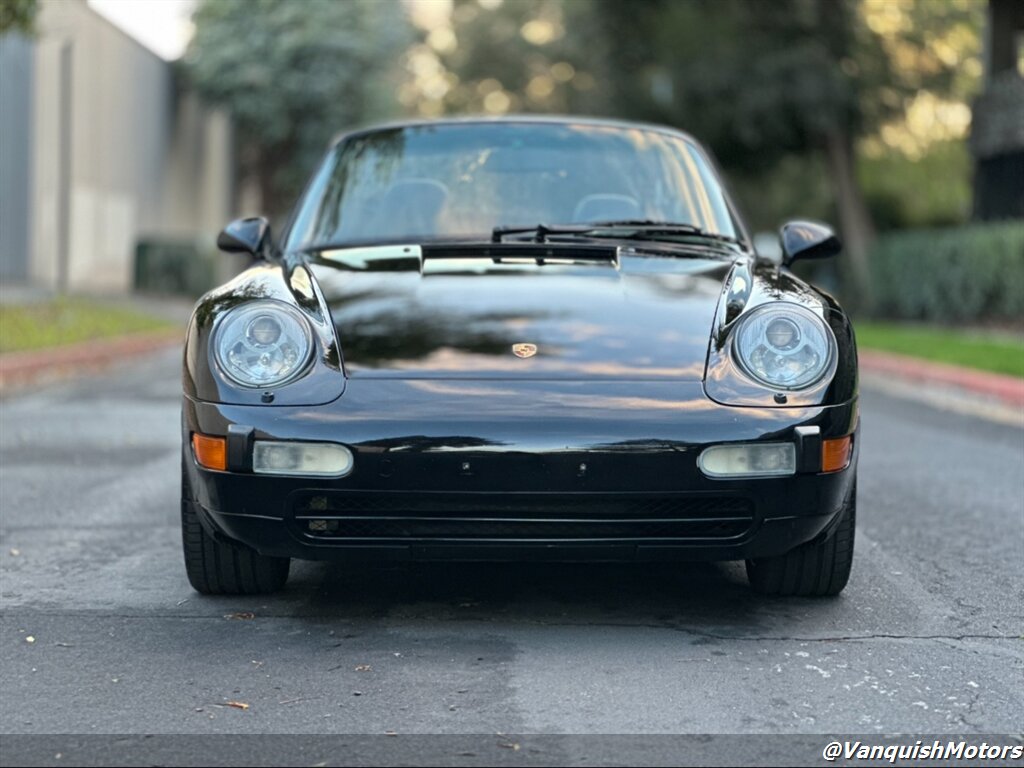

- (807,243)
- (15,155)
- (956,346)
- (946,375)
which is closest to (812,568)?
(807,243)

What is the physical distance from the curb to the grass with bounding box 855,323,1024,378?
6909 millimetres

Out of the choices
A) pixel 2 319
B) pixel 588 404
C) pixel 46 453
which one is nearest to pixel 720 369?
pixel 588 404

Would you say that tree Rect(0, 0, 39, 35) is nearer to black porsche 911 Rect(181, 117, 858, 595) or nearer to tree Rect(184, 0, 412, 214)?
black porsche 911 Rect(181, 117, 858, 595)

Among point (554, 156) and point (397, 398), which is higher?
point (554, 156)

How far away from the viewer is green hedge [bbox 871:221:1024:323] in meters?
16.6

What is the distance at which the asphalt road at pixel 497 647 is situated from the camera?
300 cm

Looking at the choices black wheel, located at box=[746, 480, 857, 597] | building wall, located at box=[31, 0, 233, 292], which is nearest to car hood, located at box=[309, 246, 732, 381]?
black wheel, located at box=[746, 480, 857, 597]

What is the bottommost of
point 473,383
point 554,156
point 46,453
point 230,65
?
point 46,453

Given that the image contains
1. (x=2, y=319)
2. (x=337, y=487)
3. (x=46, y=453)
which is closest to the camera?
(x=337, y=487)

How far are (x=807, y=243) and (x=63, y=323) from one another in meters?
11.3

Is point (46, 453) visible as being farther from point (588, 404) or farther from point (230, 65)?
point (230, 65)

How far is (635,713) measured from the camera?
305cm

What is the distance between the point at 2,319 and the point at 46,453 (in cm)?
776

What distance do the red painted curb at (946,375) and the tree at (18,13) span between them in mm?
7640
